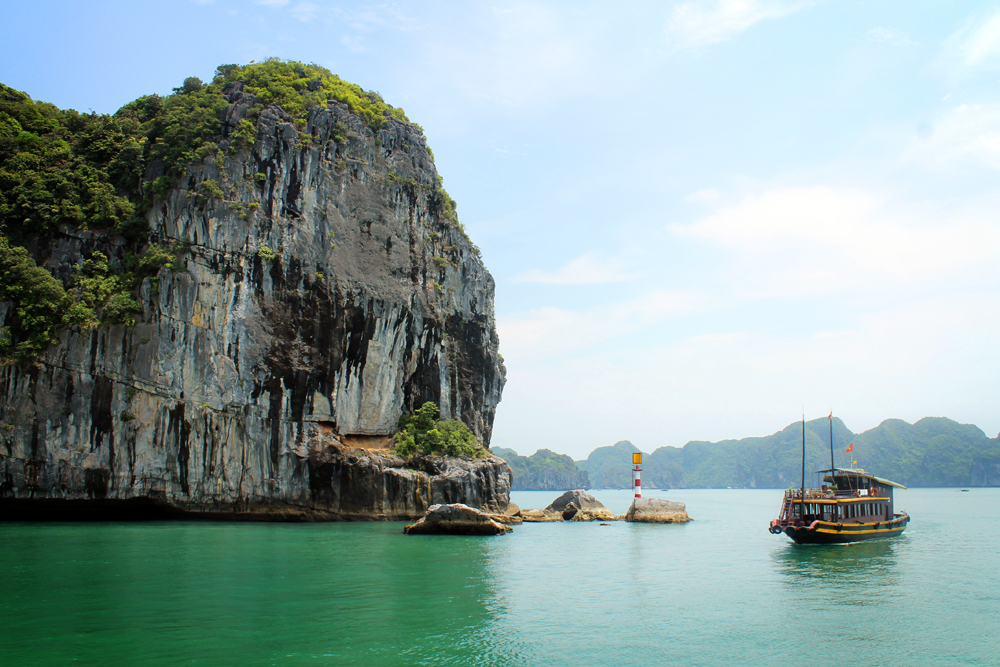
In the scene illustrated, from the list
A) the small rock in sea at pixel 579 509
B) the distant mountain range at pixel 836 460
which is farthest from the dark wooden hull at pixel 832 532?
the distant mountain range at pixel 836 460

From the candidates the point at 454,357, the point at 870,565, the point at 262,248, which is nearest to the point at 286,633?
the point at 870,565

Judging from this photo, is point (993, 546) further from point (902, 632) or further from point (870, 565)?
point (902, 632)

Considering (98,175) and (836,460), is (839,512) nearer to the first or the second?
(98,175)

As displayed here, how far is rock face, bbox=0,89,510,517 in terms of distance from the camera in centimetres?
3338

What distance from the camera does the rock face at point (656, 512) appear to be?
44000mm

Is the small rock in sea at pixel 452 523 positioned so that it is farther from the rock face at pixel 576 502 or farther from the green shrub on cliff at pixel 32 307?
the green shrub on cliff at pixel 32 307

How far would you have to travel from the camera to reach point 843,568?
24.5 m

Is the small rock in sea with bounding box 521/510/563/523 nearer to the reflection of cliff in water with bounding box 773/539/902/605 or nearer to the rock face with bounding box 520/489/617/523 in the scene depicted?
the rock face with bounding box 520/489/617/523

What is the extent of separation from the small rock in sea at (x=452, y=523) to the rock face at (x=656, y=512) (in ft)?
46.7

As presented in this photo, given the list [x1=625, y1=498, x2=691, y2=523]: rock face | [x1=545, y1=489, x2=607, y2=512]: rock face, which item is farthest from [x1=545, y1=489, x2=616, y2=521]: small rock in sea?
[x1=625, y1=498, x2=691, y2=523]: rock face

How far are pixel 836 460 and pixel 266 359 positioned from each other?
156m

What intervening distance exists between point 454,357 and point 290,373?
12.0m

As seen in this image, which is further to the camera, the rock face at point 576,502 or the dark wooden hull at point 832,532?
the rock face at point 576,502

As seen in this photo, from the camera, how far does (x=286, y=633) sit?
13.1 metres
